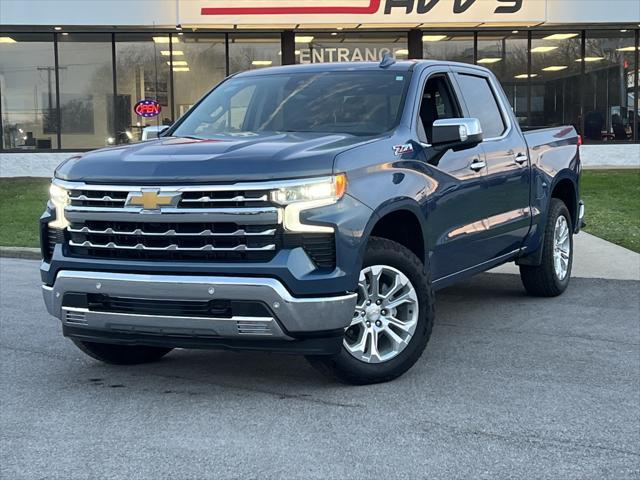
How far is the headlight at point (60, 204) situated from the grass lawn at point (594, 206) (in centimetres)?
722

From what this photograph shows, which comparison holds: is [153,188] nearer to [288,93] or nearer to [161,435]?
[161,435]

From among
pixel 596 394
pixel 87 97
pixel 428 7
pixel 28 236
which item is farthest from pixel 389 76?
pixel 87 97

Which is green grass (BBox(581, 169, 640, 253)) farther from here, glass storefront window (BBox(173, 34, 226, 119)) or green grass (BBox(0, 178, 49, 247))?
glass storefront window (BBox(173, 34, 226, 119))

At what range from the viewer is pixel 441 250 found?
236 inches

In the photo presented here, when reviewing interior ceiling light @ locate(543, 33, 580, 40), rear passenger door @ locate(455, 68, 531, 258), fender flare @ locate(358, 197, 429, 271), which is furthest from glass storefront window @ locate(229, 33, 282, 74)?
fender flare @ locate(358, 197, 429, 271)

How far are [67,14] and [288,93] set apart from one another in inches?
689

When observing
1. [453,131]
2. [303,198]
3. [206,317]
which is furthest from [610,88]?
[206,317]

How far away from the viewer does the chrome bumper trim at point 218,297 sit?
468 centimetres

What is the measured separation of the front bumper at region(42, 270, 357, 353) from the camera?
4.69 meters

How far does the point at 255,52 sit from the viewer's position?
78.9 feet

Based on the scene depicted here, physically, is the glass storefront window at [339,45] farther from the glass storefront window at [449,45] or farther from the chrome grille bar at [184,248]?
the chrome grille bar at [184,248]

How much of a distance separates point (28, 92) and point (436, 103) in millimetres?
19225

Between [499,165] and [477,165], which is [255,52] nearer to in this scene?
[499,165]

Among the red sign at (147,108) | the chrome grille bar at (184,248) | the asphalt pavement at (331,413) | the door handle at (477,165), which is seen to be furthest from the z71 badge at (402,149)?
the red sign at (147,108)
